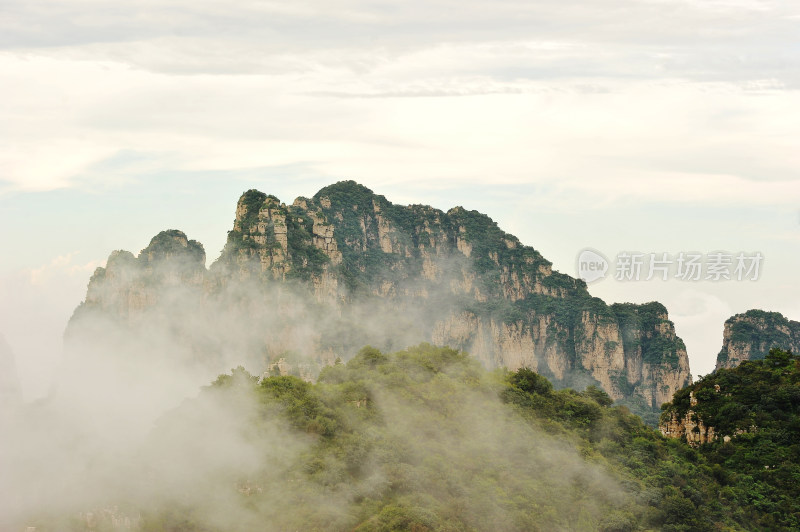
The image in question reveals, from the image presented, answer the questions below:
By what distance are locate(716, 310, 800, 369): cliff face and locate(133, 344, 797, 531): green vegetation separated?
85.7 meters

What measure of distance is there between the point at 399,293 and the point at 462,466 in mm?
103332

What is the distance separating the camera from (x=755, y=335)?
431 feet

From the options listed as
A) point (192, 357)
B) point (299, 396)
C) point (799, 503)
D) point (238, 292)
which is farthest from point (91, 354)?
point (799, 503)

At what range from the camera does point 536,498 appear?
39.4 metres

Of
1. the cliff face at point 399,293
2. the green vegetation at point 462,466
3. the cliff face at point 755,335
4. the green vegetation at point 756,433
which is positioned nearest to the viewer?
the green vegetation at point 462,466

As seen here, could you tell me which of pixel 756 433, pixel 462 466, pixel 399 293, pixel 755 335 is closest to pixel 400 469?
pixel 462 466

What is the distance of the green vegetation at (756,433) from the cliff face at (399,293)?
174 ft

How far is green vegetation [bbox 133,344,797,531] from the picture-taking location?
35.8 metres

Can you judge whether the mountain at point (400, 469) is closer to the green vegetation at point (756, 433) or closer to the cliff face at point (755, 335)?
the green vegetation at point (756, 433)

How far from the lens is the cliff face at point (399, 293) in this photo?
336 ft

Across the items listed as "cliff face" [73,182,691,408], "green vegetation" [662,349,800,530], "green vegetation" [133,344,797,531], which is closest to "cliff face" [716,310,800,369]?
"cliff face" [73,182,691,408]

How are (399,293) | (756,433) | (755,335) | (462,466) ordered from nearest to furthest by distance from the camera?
(462,466), (756,433), (755,335), (399,293)

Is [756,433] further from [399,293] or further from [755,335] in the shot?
[399,293]

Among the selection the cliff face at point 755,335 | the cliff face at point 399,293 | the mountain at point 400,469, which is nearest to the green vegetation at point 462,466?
the mountain at point 400,469
